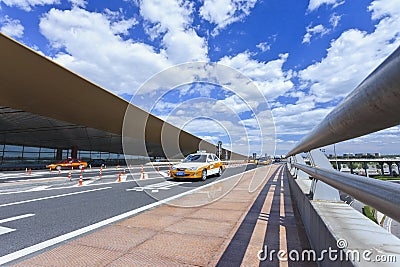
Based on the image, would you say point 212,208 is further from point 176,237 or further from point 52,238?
point 52,238

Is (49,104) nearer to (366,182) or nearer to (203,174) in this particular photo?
(203,174)

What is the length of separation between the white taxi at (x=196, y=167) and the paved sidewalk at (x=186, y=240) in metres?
7.22

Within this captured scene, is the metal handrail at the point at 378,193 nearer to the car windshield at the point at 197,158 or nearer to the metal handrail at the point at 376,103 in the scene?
the metal handrail at the point at 376,103

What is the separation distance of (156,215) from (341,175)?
4.38m

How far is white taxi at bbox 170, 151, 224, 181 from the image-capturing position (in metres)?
13.0

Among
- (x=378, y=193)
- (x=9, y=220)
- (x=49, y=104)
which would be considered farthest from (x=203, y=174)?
(x=49, y=104)

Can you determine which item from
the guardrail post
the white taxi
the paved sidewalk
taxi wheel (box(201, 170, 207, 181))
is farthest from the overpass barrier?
taxi wheel (box(201, 170, 207, 181))

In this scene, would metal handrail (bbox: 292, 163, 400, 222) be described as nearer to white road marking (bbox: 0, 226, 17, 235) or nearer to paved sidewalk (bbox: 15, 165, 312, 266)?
paved sidewalk (bbox: 15, 165, 312, 266)

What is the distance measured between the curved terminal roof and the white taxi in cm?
1158

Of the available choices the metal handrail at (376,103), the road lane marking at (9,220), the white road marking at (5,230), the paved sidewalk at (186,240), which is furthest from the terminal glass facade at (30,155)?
the metal handrail at (376,103)

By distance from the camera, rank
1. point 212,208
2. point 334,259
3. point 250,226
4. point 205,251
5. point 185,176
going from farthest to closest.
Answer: point 185,176 < point 212,208 < point 250,226 < point 205,251 < point 334,259

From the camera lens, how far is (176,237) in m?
3.92

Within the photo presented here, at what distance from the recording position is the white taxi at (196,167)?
13.0 meters

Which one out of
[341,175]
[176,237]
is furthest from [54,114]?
[341,175]
